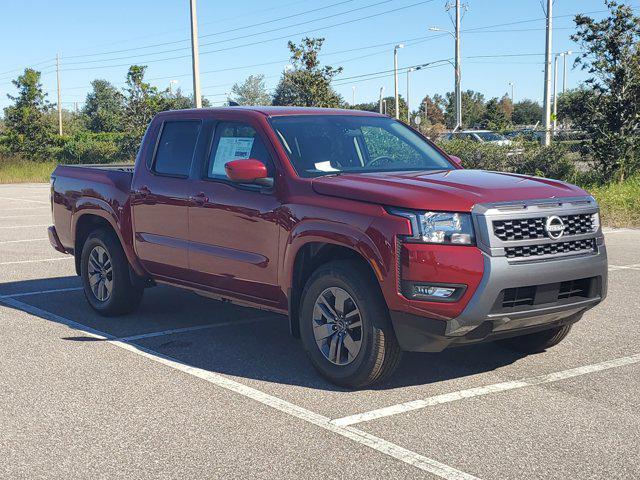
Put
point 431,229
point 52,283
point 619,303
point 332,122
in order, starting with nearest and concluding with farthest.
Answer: point 431,229
point 332,122
point 619,303
point 52,283

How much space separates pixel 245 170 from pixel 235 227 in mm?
576

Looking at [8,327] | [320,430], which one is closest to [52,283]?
[8,327]

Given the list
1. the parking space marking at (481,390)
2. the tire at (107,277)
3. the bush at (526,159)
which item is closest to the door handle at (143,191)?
the tire at (107,277)

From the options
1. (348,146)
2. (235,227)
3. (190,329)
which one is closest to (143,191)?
(190,329)

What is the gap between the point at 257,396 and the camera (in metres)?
5.50

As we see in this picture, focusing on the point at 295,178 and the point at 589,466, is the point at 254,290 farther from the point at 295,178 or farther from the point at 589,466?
the point at 589,466

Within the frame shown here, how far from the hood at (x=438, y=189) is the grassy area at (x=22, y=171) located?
117ft

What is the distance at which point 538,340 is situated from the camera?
255 inches

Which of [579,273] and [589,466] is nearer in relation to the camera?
[589,466]

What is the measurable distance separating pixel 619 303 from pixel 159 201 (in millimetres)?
4574

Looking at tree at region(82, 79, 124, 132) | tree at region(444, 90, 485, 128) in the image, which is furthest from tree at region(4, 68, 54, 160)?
tree at region(444, 90, 485, 128)

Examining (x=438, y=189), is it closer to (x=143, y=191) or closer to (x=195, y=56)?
(x=143, y=191)

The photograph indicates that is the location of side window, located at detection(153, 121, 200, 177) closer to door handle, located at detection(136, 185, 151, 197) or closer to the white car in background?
door handle, located at detection(136, 185, 151, 197)

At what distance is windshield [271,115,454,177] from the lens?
6293mm
